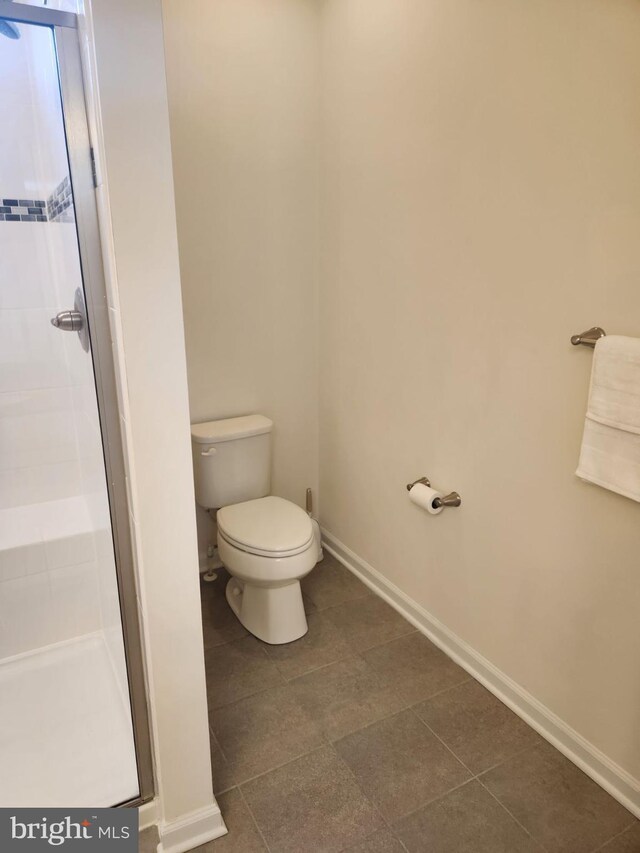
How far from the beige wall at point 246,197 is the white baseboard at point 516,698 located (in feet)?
2.89

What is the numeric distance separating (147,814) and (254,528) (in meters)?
0.97

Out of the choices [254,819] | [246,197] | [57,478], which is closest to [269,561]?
[254,819]

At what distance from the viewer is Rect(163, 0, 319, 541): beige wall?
2.25 metres

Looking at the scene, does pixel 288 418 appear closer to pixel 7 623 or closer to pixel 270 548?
pixel 270 548

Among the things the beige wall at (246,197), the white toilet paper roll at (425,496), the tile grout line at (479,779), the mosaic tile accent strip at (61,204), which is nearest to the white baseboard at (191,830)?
the tile grout line at (479,779)

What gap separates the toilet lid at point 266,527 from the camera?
6.93 feet

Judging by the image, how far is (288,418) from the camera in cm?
279

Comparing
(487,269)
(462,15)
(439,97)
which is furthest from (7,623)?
(462,15)

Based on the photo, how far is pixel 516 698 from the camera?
190 centimetres

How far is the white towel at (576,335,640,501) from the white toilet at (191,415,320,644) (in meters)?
1.09

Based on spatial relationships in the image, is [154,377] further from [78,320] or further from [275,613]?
[275,613]
